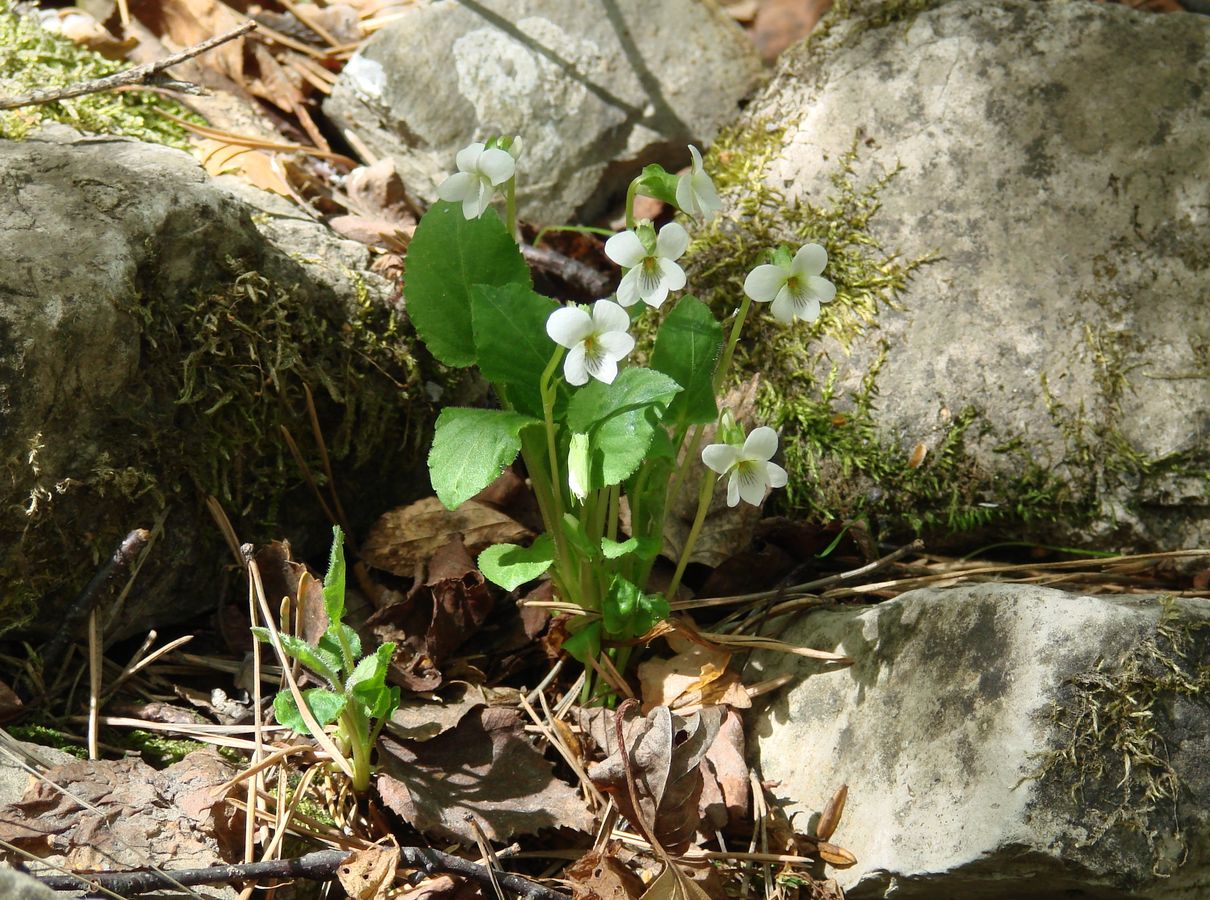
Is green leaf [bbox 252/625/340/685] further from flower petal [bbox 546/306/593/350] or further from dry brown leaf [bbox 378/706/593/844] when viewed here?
flower petal [bbox 546/306/593/350]

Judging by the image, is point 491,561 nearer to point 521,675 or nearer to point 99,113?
point 521,675

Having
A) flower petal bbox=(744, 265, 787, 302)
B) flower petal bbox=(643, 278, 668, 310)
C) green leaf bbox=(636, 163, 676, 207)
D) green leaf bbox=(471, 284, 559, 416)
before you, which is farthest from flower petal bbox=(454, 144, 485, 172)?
flower petal bbox=(744, 265, 787, 302)

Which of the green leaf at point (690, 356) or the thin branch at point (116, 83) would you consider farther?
the thin branch at point (116, 83)

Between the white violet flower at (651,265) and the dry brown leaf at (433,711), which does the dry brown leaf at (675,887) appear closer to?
the dry brown leaf at (433,711)

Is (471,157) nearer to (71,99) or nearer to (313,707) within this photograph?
(313,707)

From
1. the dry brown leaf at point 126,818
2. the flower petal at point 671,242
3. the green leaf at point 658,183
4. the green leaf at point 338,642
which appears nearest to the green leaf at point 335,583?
the green leaf at point 338,642
